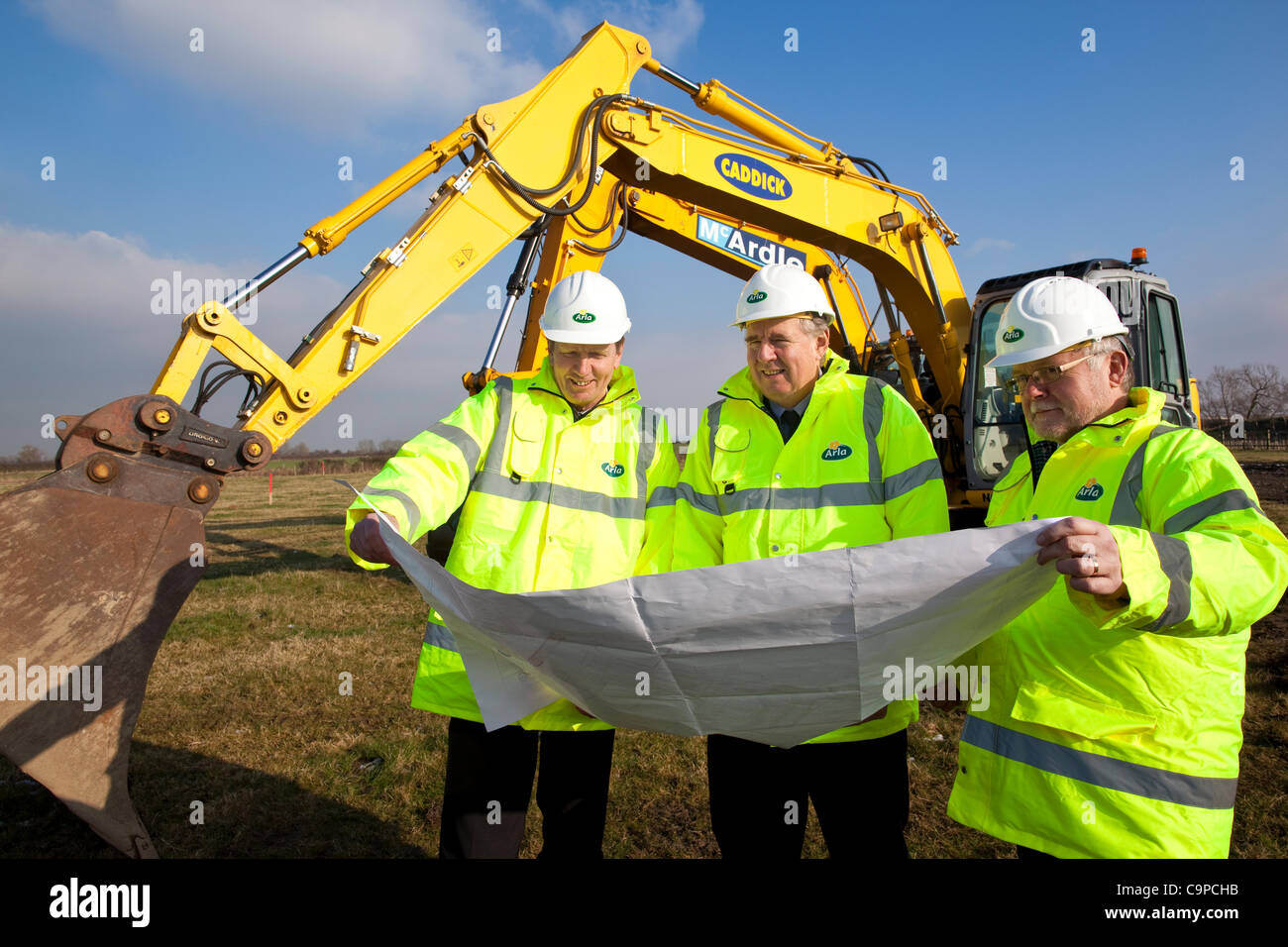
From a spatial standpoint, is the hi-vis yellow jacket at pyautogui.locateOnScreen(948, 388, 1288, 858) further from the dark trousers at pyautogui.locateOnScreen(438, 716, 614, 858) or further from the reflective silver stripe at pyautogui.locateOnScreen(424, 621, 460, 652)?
the reflective silver stripe at pyautogui.locateOnScreen(424, 621, 460, 652)

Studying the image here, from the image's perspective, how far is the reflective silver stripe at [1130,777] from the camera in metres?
1.71

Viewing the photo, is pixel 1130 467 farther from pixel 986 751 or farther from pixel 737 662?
pixel 737 662

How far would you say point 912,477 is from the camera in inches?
90.9

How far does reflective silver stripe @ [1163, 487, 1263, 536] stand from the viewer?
1.63 meters

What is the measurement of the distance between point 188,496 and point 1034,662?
3.45 metres

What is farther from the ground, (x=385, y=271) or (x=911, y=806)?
(x=385, y=271)

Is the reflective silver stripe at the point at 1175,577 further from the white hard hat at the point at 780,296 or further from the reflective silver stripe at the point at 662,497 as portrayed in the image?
the reflective silver stripe at the point at 662,497

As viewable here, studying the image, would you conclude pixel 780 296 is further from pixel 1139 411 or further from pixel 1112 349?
pixel 1139 411

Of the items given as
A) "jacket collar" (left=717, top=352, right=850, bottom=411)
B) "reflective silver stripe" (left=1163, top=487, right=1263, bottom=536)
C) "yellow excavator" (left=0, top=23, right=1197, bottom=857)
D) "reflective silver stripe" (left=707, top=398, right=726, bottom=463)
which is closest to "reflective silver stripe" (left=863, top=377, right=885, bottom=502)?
"jacket collar" (left=717, top=352, right=850, bottom=411)

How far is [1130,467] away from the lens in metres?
1.85

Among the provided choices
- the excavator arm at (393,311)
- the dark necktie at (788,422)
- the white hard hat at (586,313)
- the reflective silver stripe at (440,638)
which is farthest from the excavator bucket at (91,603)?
the dark necktie at (788,422)

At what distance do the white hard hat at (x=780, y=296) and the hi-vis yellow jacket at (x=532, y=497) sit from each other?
57 centimetres
